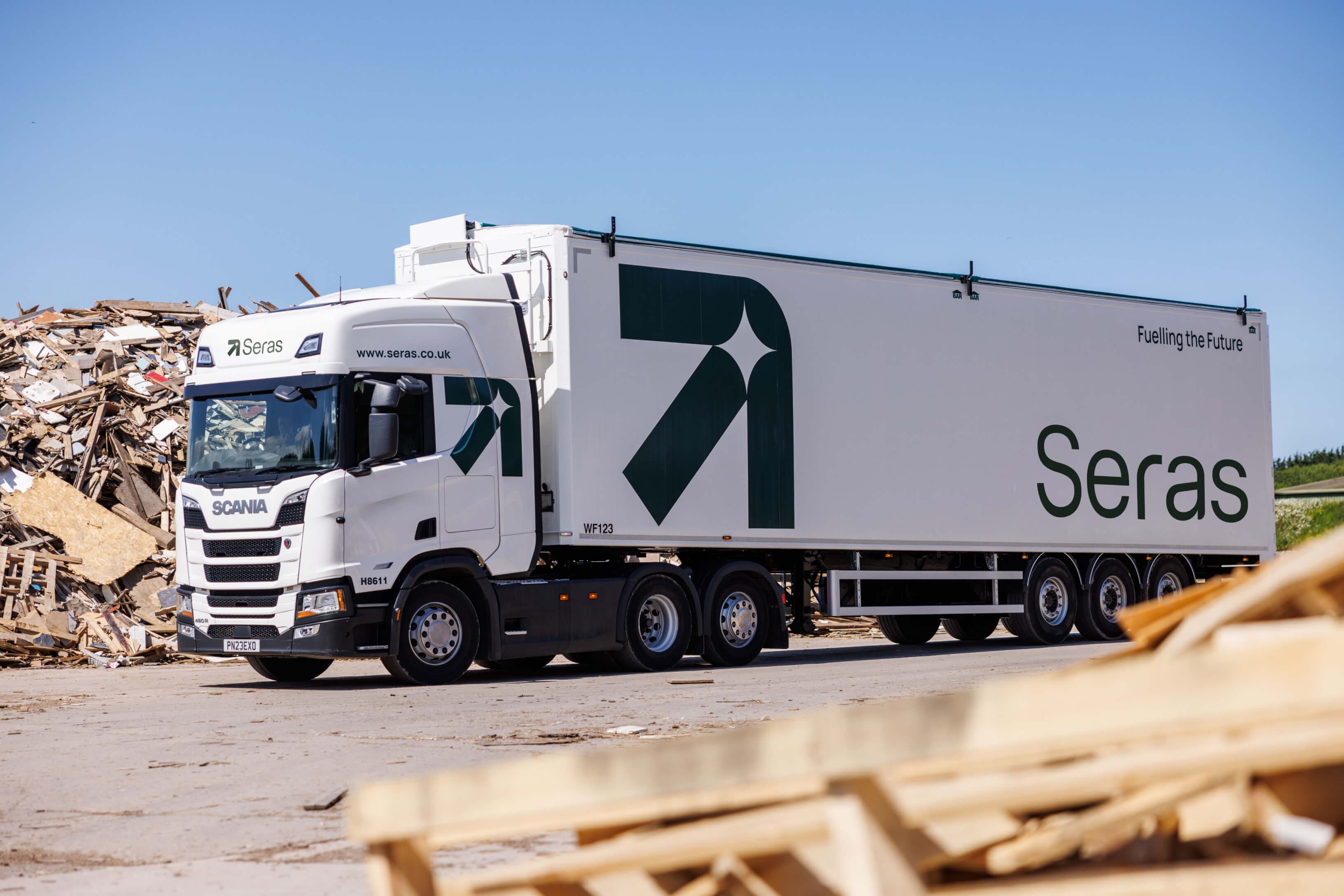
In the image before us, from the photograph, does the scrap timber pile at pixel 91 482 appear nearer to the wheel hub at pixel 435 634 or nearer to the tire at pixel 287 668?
the tire at pixel 287 668

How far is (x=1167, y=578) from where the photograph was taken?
21.3 metres

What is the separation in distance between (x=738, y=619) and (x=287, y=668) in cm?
489

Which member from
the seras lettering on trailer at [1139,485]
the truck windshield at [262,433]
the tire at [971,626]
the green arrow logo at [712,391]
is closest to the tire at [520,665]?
the green arrow logo at [712,391]

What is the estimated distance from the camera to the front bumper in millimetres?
13555

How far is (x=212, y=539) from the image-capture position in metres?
14.1

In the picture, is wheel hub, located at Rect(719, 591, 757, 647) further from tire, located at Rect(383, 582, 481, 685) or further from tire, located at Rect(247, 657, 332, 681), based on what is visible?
tire, located at Rect(247, 657, 332, 681)

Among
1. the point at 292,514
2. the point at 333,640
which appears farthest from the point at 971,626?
the point at 292,514

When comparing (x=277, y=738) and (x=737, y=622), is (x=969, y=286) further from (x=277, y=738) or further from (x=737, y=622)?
(x=277, y=738)

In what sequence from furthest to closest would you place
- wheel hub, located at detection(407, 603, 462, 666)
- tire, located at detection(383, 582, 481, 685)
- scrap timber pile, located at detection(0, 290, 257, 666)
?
scrap timber pile, located at detection(0, 290, 257, 666), wheel hub, located at detection(407, 603, 462, 666), tire, located at detection(383, 582, 481, 685)

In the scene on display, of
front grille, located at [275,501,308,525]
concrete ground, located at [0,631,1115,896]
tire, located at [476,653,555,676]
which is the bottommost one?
tire, located at [476,653,555,676]

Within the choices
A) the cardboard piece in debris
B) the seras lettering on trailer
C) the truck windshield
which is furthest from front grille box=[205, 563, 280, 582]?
the seras lettering on trailer

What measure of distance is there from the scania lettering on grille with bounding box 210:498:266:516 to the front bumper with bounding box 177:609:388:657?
43.9 inches

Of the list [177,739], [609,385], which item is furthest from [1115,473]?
[177,739]

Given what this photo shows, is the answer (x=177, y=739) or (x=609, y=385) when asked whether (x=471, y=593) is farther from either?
(x=177, y=739)
